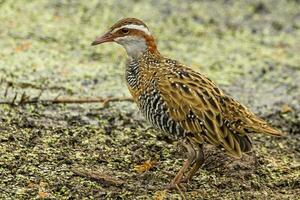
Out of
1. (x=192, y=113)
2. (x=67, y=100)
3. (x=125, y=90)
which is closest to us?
(x=192, y=113)

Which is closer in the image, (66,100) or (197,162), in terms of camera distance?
(197,162)

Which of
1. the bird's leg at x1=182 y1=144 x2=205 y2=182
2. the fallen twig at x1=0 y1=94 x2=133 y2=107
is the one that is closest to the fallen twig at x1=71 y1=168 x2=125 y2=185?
the bird's leg at x1=182 y1=144 x2=205 y2=182

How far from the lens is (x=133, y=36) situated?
24.1ft

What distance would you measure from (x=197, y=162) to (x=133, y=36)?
1320 millimetres

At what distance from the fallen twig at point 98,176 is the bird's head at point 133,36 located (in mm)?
1164

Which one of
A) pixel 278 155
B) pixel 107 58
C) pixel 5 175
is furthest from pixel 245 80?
pixel 5 175

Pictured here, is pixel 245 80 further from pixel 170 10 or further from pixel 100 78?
pixel 170 10

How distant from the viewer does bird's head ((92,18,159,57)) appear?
731 cm

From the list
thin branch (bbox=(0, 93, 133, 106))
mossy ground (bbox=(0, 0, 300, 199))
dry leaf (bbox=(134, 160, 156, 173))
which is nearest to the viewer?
mossy ground (bbox=(0, 0, 300, 199))

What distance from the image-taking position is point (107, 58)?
412 inches

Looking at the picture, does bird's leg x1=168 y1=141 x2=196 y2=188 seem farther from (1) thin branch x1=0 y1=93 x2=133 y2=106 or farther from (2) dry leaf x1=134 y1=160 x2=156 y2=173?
(1) thin branch x1=0 y1=93 x2=133 y2=106

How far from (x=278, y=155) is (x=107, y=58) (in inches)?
130

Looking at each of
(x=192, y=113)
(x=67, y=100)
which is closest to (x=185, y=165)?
(x=192, y=113)

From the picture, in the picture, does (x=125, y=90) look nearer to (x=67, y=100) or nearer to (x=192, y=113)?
(x=67, y=100)
